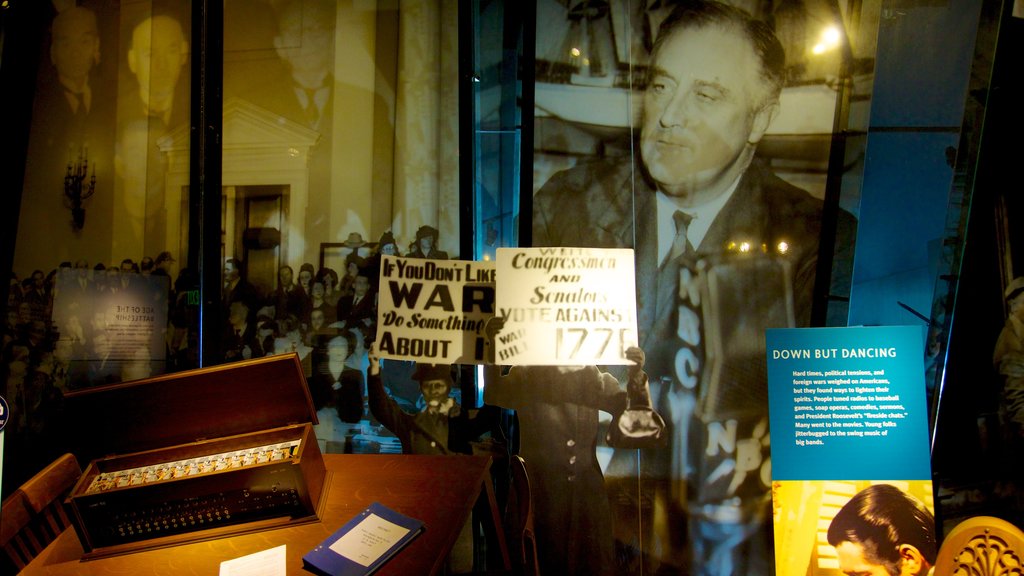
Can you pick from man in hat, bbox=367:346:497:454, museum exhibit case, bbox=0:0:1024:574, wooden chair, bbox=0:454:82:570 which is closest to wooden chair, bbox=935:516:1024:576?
museum exhibit case, bbox=0:0:1024:574

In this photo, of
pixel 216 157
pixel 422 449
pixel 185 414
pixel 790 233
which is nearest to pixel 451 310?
pixel 422 449

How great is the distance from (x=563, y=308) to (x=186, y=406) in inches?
65.1

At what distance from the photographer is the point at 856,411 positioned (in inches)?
104

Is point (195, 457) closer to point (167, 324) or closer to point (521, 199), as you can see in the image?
point (167, 324)

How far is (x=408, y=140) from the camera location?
3160 millimetres

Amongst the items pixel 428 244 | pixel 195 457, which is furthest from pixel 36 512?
pixel 428 244

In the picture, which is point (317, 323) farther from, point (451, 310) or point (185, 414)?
point (185, 414)

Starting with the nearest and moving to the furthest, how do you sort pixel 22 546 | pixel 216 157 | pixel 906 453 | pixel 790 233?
pixel 22 546 → pixel 906 453 → pixel 790 233 → pixel 216 157

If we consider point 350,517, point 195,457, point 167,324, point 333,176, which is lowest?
point 350,517

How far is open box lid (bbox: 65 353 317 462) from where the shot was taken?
2080mm

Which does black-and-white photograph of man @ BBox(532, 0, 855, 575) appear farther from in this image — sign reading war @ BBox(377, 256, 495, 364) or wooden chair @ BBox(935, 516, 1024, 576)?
wooden chair @ BBox(935, 516, 1024, 576)

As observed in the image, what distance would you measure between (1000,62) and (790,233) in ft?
4.16

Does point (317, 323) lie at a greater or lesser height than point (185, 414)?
greater

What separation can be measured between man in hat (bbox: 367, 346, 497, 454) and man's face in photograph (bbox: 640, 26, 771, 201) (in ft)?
5.29
